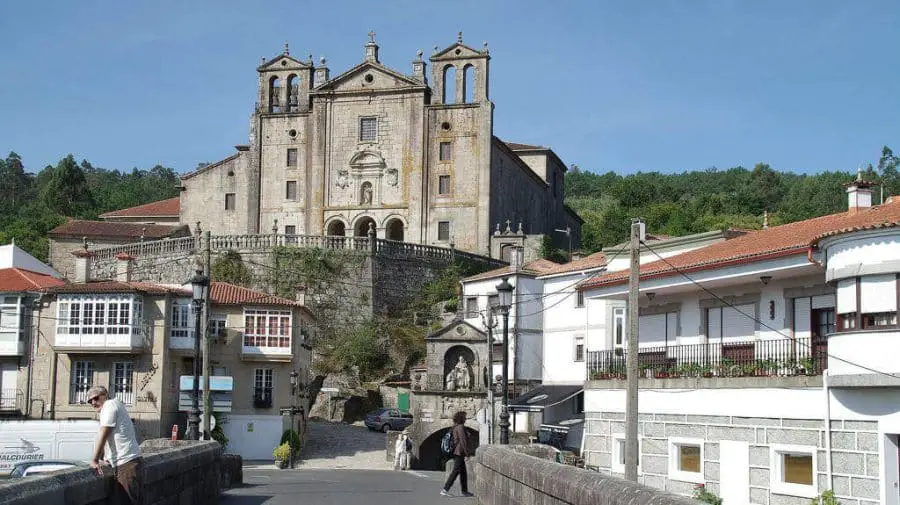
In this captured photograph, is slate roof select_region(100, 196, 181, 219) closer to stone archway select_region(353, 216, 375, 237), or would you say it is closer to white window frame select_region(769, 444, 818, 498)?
stone archway select_region(353, 216, 375, 237)

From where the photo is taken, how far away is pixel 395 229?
77.6 m

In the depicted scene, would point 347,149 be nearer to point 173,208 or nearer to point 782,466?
point 173,208

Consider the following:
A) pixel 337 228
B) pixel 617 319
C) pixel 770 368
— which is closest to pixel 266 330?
pixel 617 319

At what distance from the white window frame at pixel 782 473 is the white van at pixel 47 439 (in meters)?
24.3

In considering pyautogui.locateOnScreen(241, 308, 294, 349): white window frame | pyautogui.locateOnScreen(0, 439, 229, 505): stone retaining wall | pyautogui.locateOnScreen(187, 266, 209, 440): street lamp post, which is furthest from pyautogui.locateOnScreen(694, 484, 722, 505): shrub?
pyautogui.locateOnScreen(241, 308, 294, 349): white window frame

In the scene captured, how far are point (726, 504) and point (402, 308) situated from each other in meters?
44.7

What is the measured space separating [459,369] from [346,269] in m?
17.1

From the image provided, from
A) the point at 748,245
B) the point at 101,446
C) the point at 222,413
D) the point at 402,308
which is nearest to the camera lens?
the point at 101,446

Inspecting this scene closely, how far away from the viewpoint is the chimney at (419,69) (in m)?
76.0

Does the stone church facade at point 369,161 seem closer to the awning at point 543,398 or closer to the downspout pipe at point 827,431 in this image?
the awning at point 543,398

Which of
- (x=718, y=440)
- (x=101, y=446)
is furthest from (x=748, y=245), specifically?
(x=101, y=446)

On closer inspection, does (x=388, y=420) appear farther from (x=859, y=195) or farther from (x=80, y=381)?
(x=859, y=195)

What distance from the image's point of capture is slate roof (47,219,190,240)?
257 ft

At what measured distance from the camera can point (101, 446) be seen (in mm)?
11508
